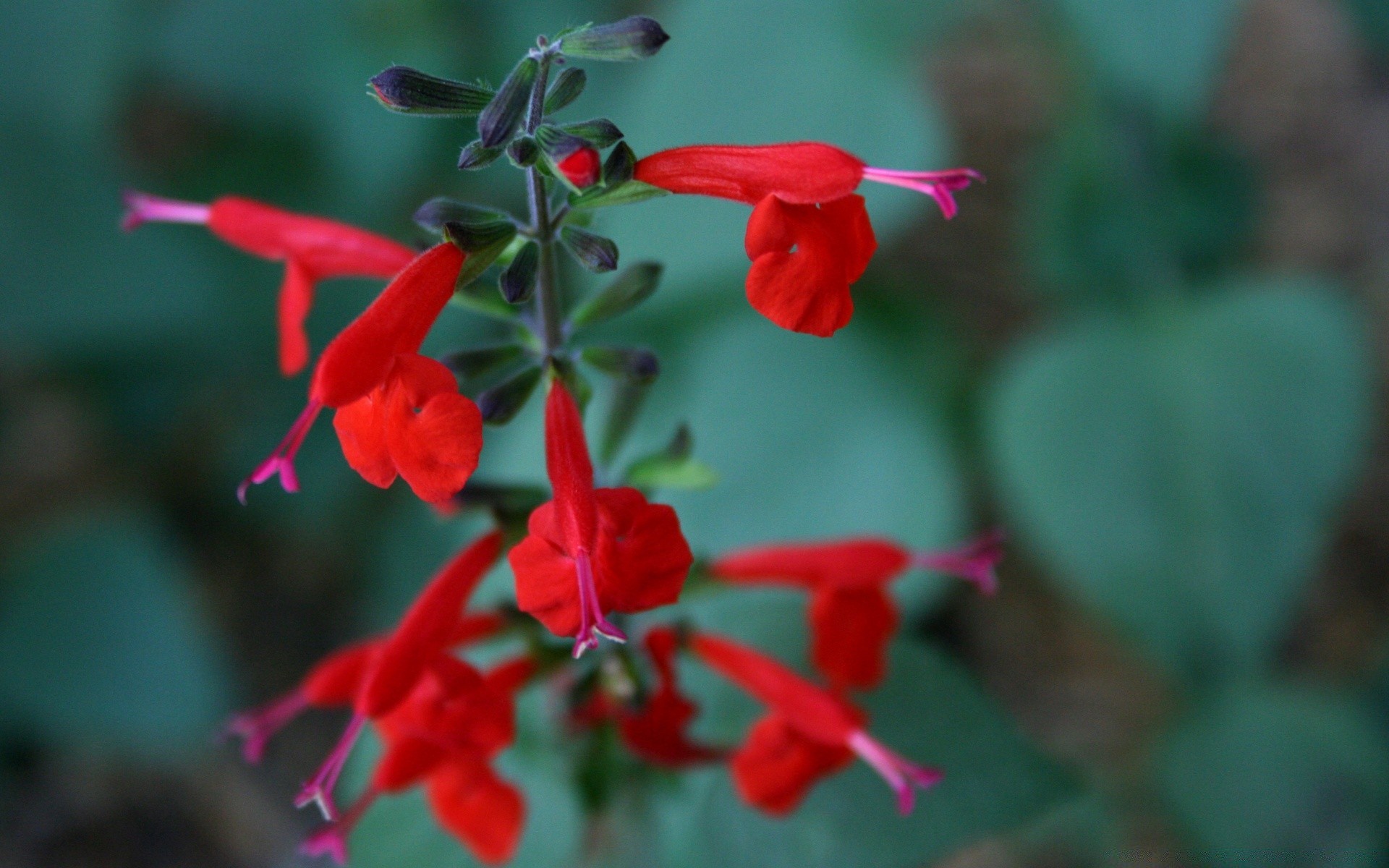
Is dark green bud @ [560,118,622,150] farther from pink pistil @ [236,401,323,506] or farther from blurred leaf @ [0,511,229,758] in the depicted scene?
blurred leaf @ [0,511,229,758]

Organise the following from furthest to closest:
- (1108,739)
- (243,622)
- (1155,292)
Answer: (243,622)
(1108,739)
(1155,292)

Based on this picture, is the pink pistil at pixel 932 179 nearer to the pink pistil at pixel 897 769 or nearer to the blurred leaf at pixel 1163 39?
the pink pistil at pixel 897 769

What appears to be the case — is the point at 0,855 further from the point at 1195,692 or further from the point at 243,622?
the point at 1195,692

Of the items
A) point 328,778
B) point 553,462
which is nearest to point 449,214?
point 553,462

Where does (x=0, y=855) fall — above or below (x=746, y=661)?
below

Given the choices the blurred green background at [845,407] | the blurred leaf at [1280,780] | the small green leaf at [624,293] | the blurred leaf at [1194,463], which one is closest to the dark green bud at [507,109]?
the small green leaf at [624,293]

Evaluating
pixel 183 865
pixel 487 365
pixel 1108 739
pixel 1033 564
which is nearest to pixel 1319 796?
pixel 1108 739

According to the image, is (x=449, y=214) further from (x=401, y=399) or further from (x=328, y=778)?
(x=328, y=778)
